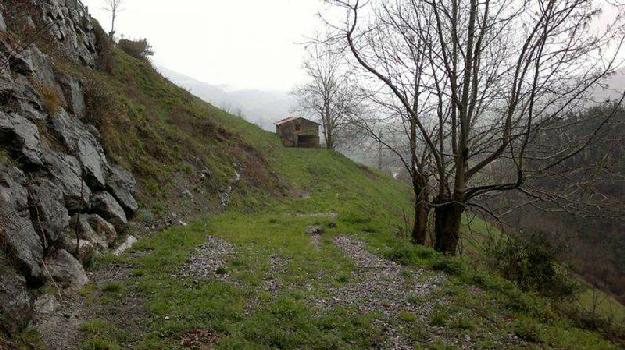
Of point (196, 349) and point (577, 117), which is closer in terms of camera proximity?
point (196, 349)

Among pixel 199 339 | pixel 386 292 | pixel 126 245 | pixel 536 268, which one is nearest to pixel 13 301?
pixel 199 339

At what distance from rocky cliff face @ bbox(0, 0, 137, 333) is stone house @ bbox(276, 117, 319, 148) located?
117ft

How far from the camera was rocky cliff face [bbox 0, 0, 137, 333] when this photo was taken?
7195 millimetres

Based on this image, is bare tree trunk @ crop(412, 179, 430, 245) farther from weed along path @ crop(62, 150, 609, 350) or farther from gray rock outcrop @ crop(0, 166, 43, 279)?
gray rock outcrop @ crop(0, 166, 43, 279)

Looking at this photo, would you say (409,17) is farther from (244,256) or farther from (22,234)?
(22,234)

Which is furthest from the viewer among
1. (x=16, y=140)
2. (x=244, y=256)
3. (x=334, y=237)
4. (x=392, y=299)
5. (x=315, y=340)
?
(x=334, y=237)

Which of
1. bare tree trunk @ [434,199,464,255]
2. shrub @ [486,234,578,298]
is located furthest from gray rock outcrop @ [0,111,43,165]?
shrub @ [486,234,578,298]

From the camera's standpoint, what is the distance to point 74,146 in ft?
39.5

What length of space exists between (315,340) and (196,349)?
2072 millimetres

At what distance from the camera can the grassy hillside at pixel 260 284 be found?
25.9ft

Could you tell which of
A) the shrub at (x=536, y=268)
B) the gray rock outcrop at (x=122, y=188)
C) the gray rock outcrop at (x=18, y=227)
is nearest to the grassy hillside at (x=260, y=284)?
the gray rock outcrop at (x=122, y=188)

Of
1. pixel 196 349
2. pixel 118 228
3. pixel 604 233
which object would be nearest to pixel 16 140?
pixel 118 228

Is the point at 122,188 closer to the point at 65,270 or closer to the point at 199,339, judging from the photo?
the point at 65,270

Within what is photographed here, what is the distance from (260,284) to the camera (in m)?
10.8
